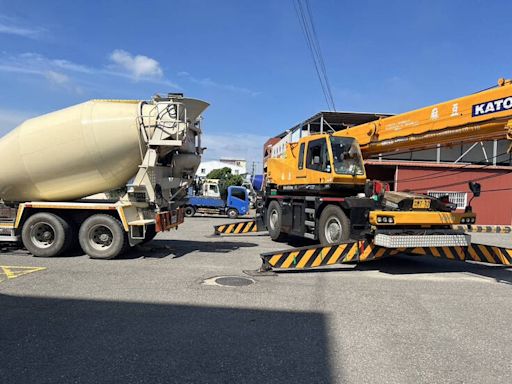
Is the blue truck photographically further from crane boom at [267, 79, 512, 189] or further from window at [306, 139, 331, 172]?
window at [306, 139, 331, 172]

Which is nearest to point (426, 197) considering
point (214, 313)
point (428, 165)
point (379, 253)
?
point (379, 253)

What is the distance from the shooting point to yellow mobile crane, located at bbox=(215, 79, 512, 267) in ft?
24.4

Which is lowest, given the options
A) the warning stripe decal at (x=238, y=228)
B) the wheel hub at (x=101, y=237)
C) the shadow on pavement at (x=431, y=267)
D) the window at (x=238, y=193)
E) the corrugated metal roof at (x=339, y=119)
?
the shadow on pavement at (x=431, y=267)

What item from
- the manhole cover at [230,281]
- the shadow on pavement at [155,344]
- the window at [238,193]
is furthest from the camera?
the window at [238,193]

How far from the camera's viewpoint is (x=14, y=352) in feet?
13.8

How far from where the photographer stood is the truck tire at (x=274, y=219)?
13281mm

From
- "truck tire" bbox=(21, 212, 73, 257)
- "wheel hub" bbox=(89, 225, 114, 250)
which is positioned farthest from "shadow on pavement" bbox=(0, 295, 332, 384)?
"truck tire" bbox=(21, 212, 73, 257)

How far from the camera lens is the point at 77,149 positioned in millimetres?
9352

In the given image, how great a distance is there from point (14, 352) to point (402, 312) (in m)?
4.76

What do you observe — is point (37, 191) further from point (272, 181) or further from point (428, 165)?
point (428, 165)

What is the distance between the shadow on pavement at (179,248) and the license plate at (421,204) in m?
4.87

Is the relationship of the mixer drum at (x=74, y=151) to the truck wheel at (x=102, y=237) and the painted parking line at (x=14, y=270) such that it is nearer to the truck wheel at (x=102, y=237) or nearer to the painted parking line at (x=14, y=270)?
the truck wheel at (x=102, y=237)

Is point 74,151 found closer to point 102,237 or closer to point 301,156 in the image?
point 102,237

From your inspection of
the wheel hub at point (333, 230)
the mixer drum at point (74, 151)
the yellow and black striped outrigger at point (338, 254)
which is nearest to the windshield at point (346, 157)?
the wheel hub at point (333, 230)
